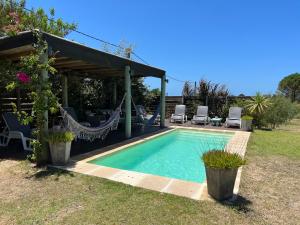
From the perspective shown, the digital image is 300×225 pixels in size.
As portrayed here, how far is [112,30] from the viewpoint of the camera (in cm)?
2159

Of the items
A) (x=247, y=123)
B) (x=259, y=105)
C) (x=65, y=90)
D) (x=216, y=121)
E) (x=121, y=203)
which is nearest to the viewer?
(x=121, y=203)

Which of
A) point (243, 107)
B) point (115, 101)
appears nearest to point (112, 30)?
point (115, 101)

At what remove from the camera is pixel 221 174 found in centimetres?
387

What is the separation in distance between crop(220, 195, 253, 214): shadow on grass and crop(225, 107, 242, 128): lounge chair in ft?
30.8

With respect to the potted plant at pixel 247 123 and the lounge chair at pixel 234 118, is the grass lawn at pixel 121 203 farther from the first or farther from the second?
the lounge chair at pixel 234 118

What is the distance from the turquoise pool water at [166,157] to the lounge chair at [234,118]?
249 cm

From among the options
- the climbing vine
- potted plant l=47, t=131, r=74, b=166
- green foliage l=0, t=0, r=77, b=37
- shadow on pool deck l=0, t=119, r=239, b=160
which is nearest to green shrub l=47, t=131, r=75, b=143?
potted plant l=47, t=131, r=74, b=166

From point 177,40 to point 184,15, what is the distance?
22.9 ft

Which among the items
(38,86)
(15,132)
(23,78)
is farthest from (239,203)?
(15,132)

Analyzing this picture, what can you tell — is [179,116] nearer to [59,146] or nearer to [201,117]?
[201,117]

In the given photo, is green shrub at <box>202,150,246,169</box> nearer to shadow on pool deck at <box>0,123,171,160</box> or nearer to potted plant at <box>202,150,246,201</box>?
potted plant at <box>202,150,246,201</box>

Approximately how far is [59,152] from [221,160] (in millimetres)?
3474

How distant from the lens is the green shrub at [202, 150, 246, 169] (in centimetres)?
386

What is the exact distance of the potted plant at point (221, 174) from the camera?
3.86 metres
